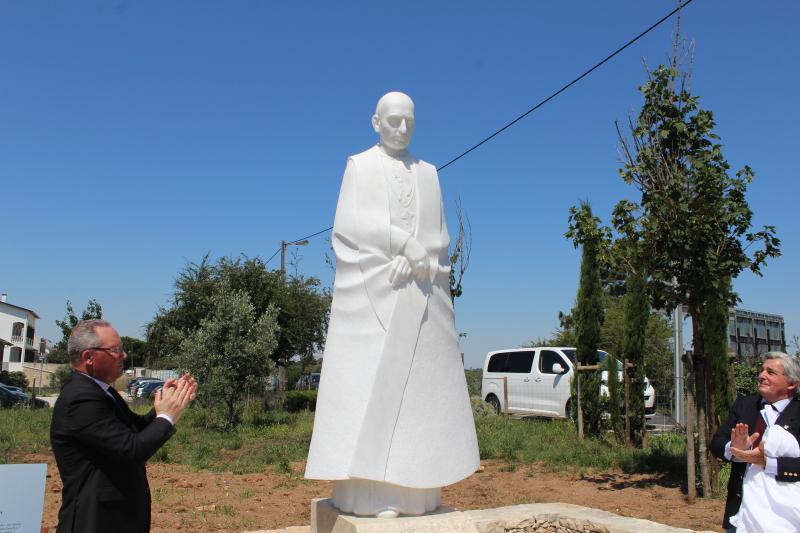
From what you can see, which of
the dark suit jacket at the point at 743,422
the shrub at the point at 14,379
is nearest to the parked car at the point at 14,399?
the shrub at the point at 14,379

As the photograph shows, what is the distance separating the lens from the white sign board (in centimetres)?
325

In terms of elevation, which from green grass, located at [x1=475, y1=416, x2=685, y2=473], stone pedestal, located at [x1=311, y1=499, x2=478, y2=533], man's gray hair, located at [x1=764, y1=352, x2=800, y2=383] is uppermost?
man's gray hair, located at [x1=764, y1=352, x2=800, y2=383]

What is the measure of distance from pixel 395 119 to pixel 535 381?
12.3 meters

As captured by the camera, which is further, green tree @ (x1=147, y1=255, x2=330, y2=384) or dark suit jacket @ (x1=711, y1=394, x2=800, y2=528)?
green tree @ (x1=147, y1=255, x2=330, y2=384)

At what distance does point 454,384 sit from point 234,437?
9472mm

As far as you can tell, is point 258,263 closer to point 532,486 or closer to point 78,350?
point 532,486

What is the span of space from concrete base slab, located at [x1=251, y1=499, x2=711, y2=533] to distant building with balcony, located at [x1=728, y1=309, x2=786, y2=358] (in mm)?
13500

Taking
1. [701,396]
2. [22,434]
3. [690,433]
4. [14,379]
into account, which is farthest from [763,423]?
[14,379]

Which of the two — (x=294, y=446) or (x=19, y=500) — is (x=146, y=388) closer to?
(x=294, y=446)

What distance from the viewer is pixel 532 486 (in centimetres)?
886

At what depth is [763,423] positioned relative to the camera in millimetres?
3734

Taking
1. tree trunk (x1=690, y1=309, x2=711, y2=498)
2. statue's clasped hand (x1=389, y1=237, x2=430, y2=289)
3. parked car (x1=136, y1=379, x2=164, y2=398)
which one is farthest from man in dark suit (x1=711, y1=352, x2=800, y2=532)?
parked car (x1=136, y1=379, x2=164, y2=398)

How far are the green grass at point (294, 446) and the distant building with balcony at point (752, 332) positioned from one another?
6.39m

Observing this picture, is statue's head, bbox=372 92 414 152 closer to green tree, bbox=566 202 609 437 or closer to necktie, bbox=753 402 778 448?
necktie, bbox=753 402 778 448
